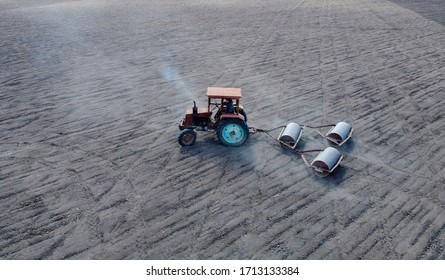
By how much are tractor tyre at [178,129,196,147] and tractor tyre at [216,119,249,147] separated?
63cm

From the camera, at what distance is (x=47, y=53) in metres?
15.3

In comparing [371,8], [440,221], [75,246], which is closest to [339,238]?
[440,221]

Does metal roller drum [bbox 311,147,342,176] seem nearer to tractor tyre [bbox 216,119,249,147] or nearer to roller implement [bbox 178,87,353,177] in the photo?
roller implement [bbox 178,87,353,177]

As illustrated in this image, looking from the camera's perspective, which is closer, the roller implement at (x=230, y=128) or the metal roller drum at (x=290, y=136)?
the roller implement at (x=230, y=128)

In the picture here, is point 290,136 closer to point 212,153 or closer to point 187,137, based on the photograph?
point 212,153

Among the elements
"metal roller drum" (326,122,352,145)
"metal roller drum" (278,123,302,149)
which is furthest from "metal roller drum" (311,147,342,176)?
"metal roller drum" (326,122,352,145)

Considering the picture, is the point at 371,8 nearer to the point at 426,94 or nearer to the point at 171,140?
the point at 426,94

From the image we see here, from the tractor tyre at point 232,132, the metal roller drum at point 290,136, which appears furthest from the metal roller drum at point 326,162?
the tractor tyre at point 232,132

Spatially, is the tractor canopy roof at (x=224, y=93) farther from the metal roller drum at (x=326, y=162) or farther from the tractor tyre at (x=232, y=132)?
the metal roller drum at (x=326, y=162)

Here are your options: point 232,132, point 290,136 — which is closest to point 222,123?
point 232,132

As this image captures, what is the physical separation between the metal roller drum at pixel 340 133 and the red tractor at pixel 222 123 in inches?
88.9

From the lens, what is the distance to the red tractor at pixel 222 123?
8195mm

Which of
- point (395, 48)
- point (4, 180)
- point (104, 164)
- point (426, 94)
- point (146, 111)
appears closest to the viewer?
point (4, 180)

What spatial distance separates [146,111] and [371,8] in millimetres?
23571
